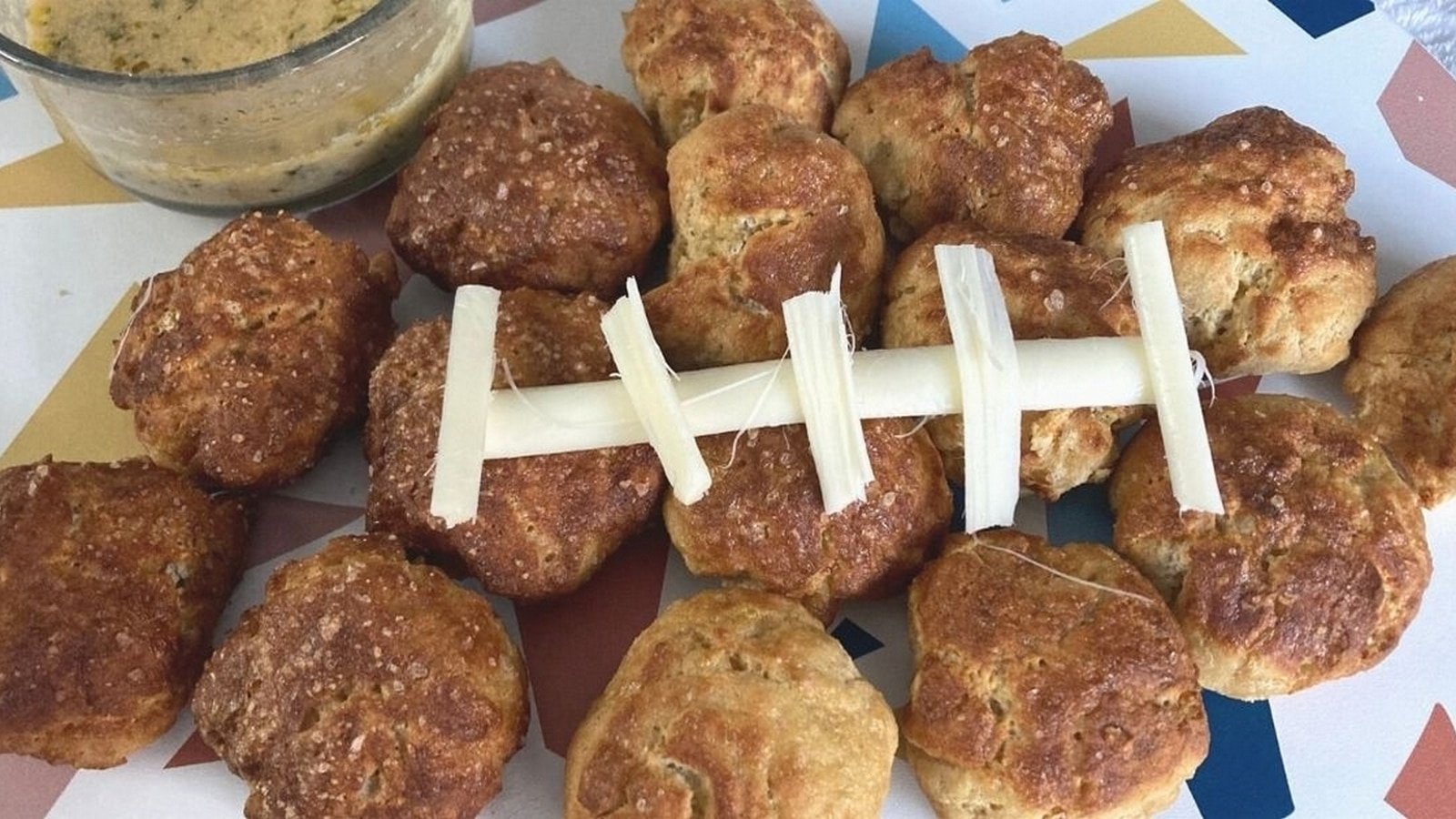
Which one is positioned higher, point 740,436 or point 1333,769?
point 740,436

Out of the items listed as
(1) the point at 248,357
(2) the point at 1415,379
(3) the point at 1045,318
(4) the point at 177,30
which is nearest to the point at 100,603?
(1) the point at 248,357

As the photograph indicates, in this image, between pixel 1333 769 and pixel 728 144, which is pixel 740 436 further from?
pixel 1333 769

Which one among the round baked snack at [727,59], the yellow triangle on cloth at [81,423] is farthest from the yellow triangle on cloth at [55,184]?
the round baked snack at [727,59]

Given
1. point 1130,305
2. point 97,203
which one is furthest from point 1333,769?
point 97,203

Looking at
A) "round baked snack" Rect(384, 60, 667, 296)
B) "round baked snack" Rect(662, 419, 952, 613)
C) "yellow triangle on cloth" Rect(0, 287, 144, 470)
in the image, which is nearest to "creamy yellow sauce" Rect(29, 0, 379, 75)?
"round baked snack" Rect(384, 60, 667, 296)

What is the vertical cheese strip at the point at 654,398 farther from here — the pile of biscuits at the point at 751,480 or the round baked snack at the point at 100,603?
the round baked snack at the point at 100,603
